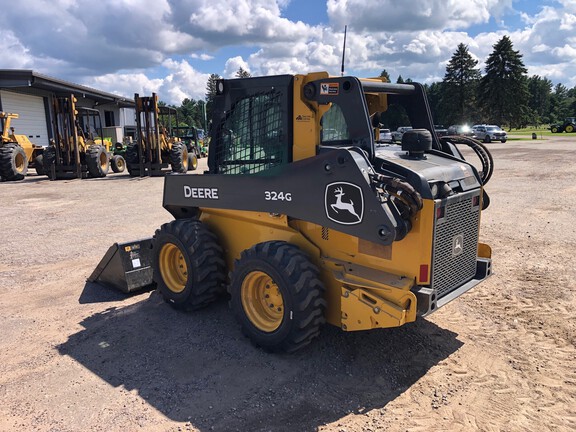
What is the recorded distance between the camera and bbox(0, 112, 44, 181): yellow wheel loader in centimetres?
1836

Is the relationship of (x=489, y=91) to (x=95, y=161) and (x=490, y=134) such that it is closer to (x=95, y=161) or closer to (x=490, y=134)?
(x=490, y=134)

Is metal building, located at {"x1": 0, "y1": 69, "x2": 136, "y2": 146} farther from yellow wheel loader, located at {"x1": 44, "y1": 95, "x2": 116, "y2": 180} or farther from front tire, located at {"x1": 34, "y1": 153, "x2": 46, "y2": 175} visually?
yellow wheel loader, located at {"x1": 44, "y1": 95, "x2": 116, "y2": 180}

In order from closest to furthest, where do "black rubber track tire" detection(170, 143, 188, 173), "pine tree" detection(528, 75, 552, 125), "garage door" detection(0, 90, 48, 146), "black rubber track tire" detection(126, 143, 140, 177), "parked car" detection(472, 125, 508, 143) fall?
"black rubber track tire" detection(126, 143, 140, 177), "black rubber track tire" detection(170, 143, 188, 173), "garage door" detection(0, 90, 48, 146), "parked car" detection(472, 125, 508, 143), "pine tree" detection(528, 75, 552, 125)

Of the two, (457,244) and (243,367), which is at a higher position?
(457,244)

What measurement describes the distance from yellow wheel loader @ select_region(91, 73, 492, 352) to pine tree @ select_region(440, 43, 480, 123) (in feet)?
219

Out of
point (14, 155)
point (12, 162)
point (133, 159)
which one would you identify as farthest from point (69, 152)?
point (133, 159)

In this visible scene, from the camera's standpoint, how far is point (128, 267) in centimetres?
603

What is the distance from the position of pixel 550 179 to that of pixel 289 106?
46.7 ft

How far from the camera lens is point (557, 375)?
13.4 feet

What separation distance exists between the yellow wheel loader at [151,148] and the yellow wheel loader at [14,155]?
409 centimetres

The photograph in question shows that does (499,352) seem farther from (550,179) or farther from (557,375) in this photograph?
(550,179)

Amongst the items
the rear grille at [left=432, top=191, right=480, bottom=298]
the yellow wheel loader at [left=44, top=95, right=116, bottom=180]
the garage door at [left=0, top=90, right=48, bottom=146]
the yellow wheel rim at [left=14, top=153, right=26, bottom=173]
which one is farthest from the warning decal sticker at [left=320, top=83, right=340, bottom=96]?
the garage door at [left=0, top=90, right=48, bottom=146]

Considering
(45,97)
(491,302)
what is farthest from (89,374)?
(45,97)

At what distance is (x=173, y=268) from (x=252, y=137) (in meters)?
1.93
